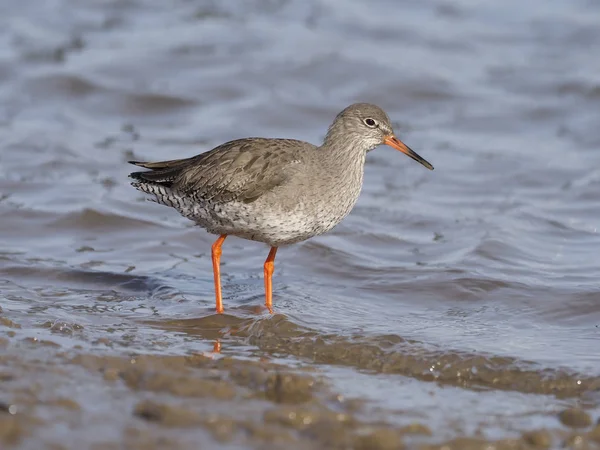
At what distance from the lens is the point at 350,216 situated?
11289 millimetres

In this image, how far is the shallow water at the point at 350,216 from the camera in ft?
22.6

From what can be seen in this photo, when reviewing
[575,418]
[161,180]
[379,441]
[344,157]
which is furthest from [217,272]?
Result: [575,418]

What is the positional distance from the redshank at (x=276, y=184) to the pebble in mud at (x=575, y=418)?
2.88 m

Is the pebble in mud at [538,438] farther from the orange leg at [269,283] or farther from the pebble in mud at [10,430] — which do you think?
the orange leg at [269,283]

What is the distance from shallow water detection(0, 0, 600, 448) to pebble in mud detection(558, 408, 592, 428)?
90 mm

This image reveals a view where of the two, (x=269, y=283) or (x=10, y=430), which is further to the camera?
(x=269, y=283)

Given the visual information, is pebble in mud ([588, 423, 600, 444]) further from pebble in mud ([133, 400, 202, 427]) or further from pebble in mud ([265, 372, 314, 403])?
pebble in mud ([133, 400, 202, 427])

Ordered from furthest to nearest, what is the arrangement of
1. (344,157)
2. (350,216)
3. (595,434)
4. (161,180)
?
(350,216) → (161,180) → (344,157) → (595,434)

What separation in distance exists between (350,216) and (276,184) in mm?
3248

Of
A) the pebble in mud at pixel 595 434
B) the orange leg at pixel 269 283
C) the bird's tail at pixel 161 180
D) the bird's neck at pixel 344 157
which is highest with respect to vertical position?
the bird's neck at pixel 344 157

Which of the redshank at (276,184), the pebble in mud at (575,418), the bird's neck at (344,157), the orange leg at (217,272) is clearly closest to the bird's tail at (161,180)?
the redshank at (276,184)

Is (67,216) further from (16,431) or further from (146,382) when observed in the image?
(16,431)

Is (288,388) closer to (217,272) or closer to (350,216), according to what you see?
(217,272)

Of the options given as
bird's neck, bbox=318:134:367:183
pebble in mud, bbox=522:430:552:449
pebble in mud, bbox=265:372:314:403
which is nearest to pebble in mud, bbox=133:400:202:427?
pebble in mud, bbox=265:372:314:403
